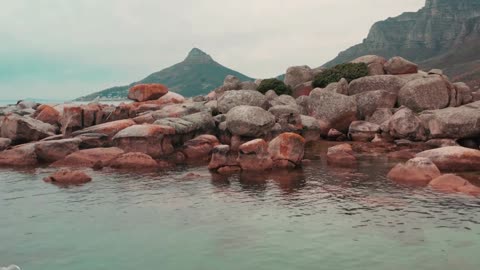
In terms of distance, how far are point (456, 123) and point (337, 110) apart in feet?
40.6

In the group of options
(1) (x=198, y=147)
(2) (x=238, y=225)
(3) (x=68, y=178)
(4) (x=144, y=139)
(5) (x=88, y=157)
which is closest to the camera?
(2) (x=238, y=225)

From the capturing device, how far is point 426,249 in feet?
50.9

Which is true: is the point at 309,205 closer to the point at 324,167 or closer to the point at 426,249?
the point at 426,249

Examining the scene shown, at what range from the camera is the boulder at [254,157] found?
31.0m

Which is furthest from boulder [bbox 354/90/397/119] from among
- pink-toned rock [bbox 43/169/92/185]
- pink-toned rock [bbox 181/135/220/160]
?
pink-toned rock [bbox 43/169/92/185]

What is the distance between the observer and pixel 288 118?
145 feet

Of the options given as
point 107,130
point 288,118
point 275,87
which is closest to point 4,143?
point 107,130

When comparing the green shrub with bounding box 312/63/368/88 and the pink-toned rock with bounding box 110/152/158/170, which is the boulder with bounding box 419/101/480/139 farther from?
the pink-toned rock with bounding box 110/152/158/170

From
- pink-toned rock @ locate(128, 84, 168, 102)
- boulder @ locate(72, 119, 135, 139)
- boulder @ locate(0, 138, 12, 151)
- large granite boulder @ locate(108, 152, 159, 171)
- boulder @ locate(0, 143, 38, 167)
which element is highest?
pink-toned rock @ locate(128, 84, 168, 102)

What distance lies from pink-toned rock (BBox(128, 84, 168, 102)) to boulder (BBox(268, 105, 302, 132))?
18.6 meters

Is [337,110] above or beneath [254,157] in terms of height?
above

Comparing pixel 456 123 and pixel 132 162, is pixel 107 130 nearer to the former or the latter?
pixel 132 162

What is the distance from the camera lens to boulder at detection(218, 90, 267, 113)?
48.6m

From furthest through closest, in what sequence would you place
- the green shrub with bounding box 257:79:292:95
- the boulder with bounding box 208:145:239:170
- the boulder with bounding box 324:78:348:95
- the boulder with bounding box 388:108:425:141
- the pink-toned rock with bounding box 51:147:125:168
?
the green shrub with bounding box 257:79:292:95 < the boulder with bounding box 324:78:348:95 < the boulder with bounding box 388:108:425:141 < the pink-toned rock with bounding box 51:147:125:168 < the boulder with bounding box 208:145:239:170
